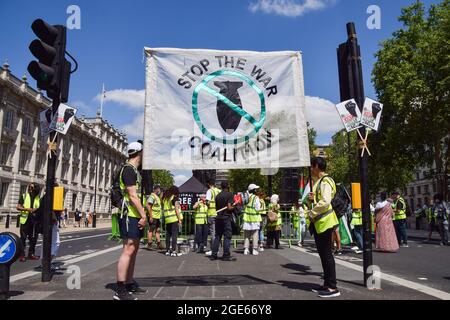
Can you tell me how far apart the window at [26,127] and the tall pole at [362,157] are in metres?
47.6

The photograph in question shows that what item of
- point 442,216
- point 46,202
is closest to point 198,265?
point 46,202

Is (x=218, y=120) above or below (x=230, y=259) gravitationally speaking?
above

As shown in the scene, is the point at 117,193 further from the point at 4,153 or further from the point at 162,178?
the point at 162,178

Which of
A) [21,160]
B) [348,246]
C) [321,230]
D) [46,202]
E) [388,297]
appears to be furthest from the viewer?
[21,160]

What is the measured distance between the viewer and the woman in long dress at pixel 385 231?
12.0 metres

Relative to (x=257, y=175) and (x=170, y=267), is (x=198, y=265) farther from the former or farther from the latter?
(x=257, y=175)

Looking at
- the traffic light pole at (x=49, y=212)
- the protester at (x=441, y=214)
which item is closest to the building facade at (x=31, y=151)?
the protester at (x=441, y=214)

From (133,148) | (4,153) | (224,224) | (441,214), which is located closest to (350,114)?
(133,148)

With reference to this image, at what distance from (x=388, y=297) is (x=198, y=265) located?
4223 millimetres

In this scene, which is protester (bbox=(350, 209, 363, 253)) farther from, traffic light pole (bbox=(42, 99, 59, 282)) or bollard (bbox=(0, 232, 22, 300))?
bollard (bbox=(0, 232, 22, 300))

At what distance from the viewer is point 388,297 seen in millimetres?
5012

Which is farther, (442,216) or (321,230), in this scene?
(442,216)

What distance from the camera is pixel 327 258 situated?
5270 millimetres

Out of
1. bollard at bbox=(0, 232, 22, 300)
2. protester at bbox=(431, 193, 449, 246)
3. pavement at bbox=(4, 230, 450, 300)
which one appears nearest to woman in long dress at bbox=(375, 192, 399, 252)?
pavement at bbox=(4, 230, 450, 300)
